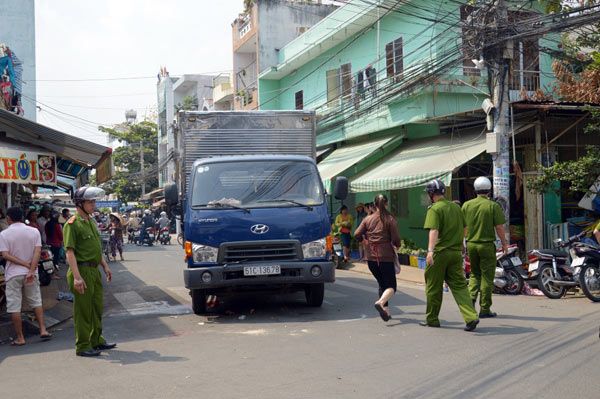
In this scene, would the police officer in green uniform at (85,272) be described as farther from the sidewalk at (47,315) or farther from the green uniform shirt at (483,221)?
the green uniform shirt at (483,221)

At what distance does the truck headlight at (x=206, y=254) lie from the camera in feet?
29.1

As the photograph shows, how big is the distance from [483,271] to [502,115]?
515 centimetres

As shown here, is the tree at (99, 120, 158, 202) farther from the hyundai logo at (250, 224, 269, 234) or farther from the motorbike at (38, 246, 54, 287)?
the hyundai logo at (250, 224, 269, 234)

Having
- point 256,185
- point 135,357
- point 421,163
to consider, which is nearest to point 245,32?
point 421,163

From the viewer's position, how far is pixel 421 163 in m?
16.1

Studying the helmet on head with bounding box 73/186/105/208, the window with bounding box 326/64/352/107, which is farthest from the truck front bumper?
the window with bounding box 326/64/352/107

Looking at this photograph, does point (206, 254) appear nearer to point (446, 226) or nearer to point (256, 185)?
point (256, 185)

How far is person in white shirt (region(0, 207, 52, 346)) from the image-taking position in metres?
7.83

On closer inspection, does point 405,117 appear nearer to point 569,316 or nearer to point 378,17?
point 378,17

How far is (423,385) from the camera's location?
545cm

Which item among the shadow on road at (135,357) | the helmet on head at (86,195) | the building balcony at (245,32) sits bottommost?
the shadow on road at (135,357)

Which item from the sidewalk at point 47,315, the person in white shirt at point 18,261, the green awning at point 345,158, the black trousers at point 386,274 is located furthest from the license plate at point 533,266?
the green awning at point 345,158

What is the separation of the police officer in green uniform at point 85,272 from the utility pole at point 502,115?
27.6 ft

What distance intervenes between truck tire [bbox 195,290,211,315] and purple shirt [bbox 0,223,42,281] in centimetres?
246
